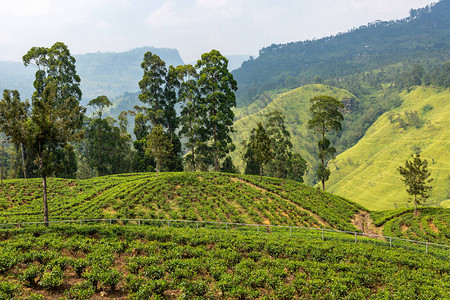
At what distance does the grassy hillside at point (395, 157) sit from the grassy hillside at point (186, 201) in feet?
285

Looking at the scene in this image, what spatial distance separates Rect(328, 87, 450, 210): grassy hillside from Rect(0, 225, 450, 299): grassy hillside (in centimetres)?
10231

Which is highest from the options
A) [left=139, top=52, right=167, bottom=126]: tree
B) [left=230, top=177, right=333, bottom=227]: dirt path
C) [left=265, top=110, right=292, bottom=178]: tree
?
[left=139, top=52, right=167, bottom=126]: tree

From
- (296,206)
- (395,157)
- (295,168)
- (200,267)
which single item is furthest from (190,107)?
(395,157)

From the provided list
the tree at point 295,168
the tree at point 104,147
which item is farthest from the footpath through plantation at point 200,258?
the tree at point 295,168

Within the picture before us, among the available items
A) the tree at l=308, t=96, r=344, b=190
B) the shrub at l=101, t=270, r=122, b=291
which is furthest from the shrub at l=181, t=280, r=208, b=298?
the tree at l=308, t=96, r=344, b=190

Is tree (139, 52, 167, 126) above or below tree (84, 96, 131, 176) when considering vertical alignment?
above

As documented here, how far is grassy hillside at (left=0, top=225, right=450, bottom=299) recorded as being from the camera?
12922mm

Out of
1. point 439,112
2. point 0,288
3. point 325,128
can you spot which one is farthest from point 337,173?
point 0,288

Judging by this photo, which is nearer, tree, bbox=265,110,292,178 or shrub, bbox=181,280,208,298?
shrub, bbox=181,280,208,298

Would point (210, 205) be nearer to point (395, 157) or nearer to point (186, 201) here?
point (186, 201)

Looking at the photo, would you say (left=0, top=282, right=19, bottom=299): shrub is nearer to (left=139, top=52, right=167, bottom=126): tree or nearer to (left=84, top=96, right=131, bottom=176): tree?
(left=139, top=52, right=167, bottom=126): tree

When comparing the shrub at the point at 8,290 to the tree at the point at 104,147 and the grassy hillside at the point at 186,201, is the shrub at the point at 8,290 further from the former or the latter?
the tree at the point at 104,147

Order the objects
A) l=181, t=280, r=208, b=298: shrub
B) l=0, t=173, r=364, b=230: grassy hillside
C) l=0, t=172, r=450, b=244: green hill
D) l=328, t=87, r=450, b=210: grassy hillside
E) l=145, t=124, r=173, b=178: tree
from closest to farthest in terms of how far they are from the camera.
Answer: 1. l=181, t=280, r=208, b=298: shrub
2. l=0, t=172, r=450, b=244: green hill
3. l=0, t=173, r=364, b=230: grassy hillside
4. l=145, t=124, r=173, b=178: tree
5. l=328, t=87, r=450, b=210: grassy hillside

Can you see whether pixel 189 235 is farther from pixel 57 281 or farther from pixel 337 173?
pixel 337 173
